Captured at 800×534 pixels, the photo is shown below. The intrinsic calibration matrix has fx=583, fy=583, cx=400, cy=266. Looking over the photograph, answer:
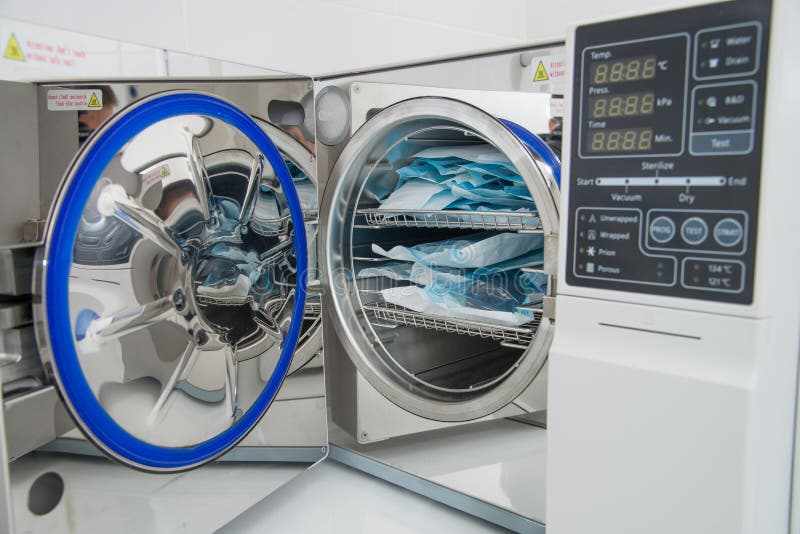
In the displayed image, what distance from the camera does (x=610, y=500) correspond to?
0.73 meters

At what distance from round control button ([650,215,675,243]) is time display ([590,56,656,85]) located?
0.17 meters

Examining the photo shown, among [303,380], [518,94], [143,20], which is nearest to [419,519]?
[303,380]

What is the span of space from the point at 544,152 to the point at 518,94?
0.35ft

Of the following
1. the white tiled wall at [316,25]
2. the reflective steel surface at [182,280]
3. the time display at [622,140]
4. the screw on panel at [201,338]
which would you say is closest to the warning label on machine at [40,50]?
the reflective steel surface at [182,280]

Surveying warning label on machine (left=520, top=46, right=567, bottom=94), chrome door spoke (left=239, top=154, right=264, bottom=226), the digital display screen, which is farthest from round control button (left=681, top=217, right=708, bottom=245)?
chrome door spoke (left=239, top=154, right=264, bottom=226)

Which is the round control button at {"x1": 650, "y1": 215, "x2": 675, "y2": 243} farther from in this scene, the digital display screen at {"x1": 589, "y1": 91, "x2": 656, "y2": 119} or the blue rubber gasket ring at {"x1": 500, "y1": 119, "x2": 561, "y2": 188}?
the blue rubber gasket ring at {"x1": 500, "y1": 119, "x2": 561, "y2": 188}

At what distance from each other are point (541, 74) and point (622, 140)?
25 cm

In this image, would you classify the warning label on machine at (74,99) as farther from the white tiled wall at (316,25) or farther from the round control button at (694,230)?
the round control button at (694,230)

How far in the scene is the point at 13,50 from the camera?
0.65 meters

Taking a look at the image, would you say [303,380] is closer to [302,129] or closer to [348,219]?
[348,219]

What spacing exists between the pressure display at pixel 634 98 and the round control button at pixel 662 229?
0.08 m

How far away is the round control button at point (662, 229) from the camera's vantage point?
26.5 inches

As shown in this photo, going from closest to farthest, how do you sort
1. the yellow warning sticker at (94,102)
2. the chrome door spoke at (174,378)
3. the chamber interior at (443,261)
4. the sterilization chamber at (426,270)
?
the yellow warning sticker at (94,102), the chrome door spoke at (174,378), the sterilization chamber at (426,270), the chamber interior at (443,261)

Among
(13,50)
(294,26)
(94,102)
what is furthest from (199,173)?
(294,26)
